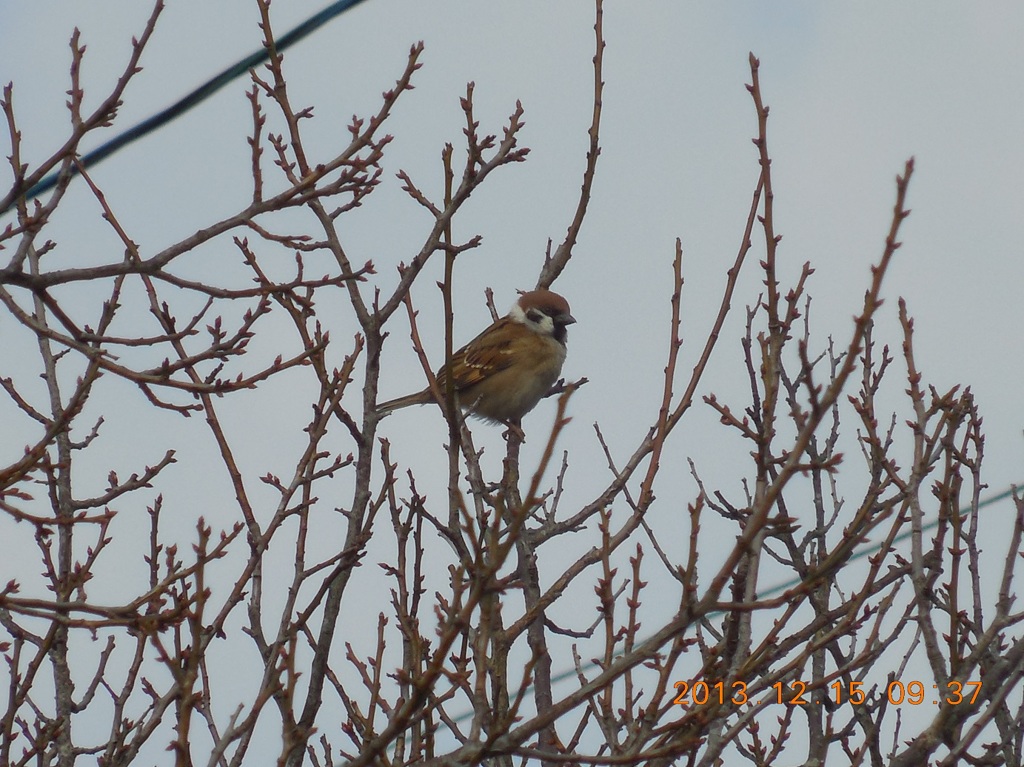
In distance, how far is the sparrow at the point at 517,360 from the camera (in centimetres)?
612

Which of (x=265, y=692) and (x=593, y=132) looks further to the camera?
(x=593, y=132)

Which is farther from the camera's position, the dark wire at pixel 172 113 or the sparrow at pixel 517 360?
the sparrow at pixel 517 360

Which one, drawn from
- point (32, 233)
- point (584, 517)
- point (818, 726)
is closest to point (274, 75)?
point (32, 233)

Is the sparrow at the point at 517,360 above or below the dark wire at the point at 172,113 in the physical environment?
above

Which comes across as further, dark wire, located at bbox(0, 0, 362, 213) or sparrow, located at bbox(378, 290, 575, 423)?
sparrow, located at bbox(378, 290, 575, 423)

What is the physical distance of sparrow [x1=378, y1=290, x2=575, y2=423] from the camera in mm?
6121

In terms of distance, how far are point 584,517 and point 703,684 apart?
1.01m

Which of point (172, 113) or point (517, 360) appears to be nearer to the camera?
point (172, 113)

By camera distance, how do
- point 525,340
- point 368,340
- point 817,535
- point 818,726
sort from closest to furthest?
1. point 368,340
2. point 818,726
3. point 817,535
4. point 525,340

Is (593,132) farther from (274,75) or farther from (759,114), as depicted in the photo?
(759,114)

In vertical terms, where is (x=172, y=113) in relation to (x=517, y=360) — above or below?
below

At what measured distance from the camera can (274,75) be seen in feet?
11.7

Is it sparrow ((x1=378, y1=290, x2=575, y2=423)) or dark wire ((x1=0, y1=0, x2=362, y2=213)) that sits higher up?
sparrow ((x1=378, y1=290, x2=575, y2=423))

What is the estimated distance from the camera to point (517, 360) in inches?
244
